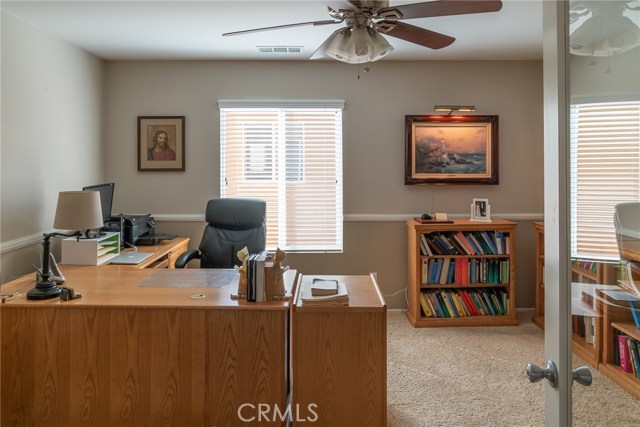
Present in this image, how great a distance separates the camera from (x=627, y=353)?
2.64 feet

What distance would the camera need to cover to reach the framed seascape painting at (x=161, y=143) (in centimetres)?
381

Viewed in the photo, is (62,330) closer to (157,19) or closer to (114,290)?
(114,290)

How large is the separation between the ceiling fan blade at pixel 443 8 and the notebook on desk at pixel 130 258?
2309mm

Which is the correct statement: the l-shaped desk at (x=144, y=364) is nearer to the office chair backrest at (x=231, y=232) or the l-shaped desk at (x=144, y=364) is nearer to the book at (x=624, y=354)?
the book at (x=624, y=354)

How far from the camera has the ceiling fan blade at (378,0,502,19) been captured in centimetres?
172

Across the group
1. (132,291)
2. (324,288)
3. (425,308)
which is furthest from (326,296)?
(425,308)

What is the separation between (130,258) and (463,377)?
253cm

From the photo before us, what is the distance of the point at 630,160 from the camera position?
2.54 ft

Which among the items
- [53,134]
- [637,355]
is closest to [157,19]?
[53,134]

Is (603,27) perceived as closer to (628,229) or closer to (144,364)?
(628,229)

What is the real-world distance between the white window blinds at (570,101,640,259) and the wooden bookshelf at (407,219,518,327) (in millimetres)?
2635

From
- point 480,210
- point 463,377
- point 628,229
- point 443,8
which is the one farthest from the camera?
point 480,210

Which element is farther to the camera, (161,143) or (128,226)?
(161,143)

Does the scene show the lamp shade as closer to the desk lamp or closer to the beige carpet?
the desk lamp
